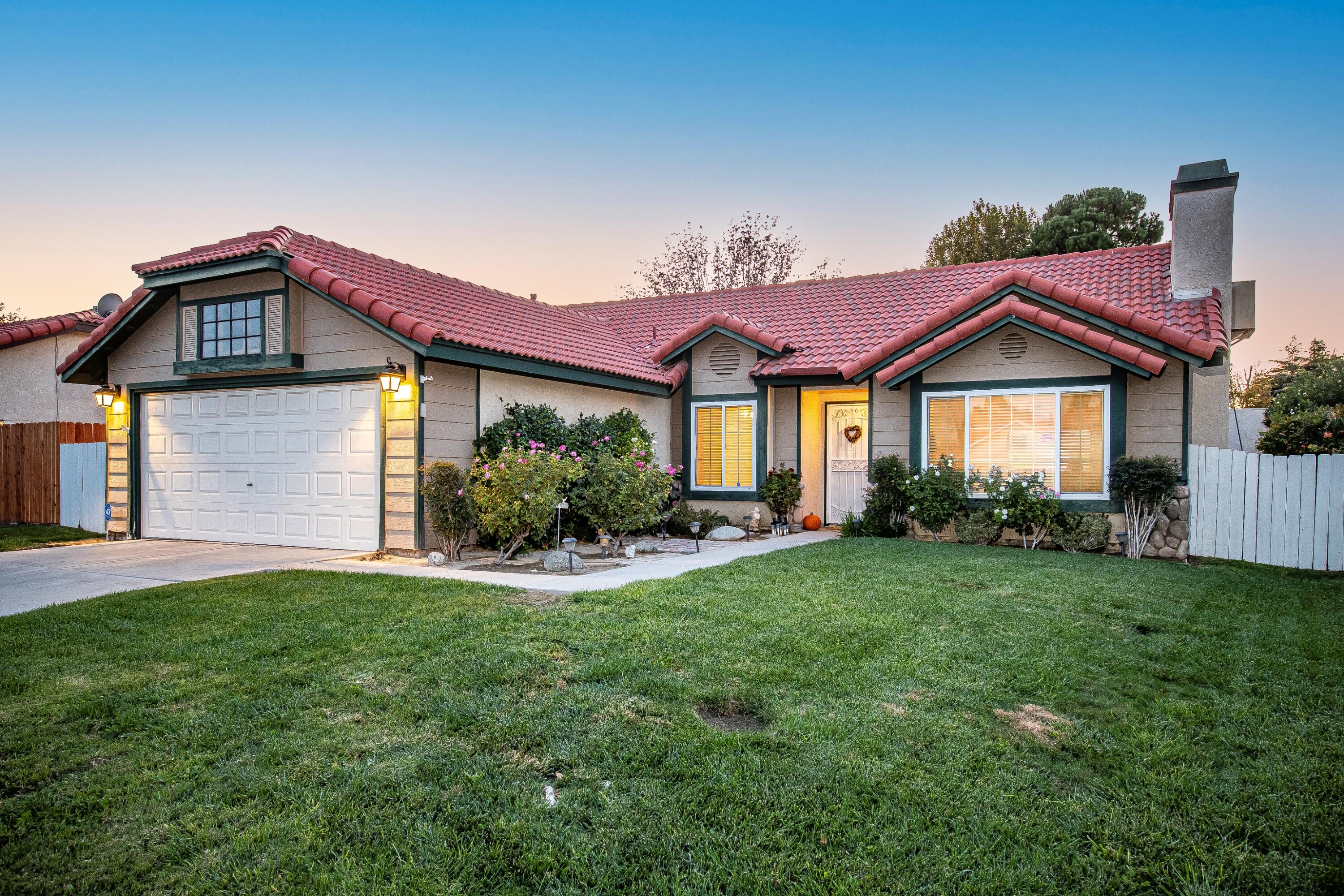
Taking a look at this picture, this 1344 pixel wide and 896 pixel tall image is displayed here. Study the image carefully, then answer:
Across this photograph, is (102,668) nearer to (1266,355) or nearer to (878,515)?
(878,515)

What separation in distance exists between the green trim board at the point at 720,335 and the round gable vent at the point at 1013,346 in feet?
12.5

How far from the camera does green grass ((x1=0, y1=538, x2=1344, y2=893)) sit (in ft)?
8.49

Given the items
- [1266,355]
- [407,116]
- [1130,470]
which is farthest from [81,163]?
[1266,355]

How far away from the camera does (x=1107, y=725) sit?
12.8 ft

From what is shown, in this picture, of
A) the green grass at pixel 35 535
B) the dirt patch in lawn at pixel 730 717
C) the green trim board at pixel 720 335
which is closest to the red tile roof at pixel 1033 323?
the green trim board at pixel 720 335

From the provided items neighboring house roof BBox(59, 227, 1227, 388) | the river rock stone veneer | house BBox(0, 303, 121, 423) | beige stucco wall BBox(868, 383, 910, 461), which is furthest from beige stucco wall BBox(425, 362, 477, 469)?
house BBox(0, 303, 121, 423)

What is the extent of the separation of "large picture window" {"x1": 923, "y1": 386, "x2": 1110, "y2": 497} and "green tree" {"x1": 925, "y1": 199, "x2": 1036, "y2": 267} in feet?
73.3

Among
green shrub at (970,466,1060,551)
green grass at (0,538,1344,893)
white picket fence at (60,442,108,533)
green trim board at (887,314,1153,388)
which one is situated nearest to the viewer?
green grass at (0,538,1344,893)

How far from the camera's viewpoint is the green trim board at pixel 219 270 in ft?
33.7

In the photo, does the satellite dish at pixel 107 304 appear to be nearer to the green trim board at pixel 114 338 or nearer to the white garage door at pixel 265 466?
the green trim board at pixel 114 338

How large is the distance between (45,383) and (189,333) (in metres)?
9.53

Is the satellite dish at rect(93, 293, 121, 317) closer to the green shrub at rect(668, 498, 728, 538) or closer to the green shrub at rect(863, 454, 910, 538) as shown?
the green shrub at rect(668, 498, 728, 538)

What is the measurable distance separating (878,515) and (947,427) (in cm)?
177

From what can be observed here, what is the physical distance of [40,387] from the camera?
17531 millimetres
